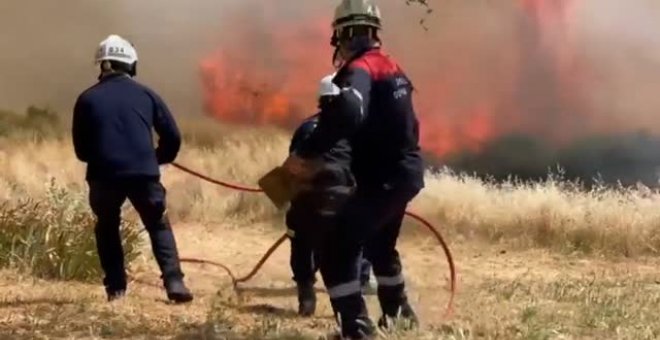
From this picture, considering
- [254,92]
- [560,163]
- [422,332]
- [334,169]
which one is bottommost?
[422,332]

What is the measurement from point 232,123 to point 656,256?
10.0 metres

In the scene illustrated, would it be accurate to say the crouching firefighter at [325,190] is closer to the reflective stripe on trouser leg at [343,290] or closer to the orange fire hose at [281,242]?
the reflective stripe on trouser leg at [343,290]

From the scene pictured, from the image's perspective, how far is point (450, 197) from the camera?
586 inches

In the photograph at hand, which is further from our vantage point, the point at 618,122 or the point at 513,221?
the point at 618,122

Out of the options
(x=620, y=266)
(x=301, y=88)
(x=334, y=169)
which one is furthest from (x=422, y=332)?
(x=301, y=88)

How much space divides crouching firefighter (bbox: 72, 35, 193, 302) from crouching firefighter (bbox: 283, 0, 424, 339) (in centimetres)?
147

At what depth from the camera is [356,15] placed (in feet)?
18.7

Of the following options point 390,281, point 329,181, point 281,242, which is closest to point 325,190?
point 329,181

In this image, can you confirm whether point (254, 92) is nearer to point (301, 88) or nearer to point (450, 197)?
point (301, 88)

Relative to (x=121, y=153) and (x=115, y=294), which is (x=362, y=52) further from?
(x=115, y=294)

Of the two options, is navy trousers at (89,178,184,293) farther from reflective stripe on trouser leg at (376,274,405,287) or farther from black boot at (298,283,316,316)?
reflective stripe on trouser leg at (376,274,405,287)

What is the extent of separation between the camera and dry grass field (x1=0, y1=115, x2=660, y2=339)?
6.07 meters

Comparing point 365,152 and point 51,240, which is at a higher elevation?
point 365,152

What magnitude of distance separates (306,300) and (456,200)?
7730 mm
